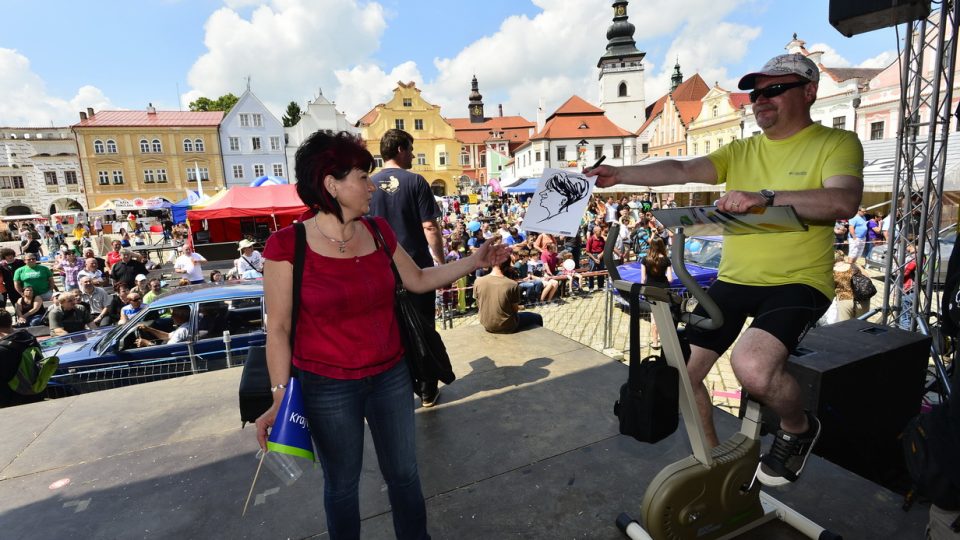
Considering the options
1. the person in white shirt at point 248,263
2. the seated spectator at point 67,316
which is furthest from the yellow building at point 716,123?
the seated spectator at point 67,316

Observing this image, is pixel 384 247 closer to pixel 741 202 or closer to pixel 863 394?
pixel 741 202

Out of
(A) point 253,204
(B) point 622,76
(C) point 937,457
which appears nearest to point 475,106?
(B) point 622,76

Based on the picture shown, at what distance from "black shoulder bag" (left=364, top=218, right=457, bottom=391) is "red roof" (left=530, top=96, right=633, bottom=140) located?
204ft

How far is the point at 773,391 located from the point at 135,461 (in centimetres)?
401

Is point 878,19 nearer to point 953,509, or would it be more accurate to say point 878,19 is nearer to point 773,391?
point 773,391

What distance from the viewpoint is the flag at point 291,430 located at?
1819 mm

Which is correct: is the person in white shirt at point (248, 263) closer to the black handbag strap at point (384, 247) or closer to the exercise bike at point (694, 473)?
the black handbag strap at point (384, 247)

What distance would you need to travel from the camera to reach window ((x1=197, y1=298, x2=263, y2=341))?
6.25 m

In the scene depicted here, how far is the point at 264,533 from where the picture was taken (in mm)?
2609

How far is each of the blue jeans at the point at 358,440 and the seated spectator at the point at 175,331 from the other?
5032 mm

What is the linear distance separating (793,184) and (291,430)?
238 cm

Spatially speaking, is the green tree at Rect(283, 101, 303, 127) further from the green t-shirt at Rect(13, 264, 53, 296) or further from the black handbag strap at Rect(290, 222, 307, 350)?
the black handbag strap at Rect(290, 222, 307, 350)

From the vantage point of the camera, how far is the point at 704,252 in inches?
409

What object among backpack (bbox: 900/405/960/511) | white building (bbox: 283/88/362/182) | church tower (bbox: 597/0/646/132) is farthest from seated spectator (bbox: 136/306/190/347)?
church tower (bbox: 597/0/646/132)
